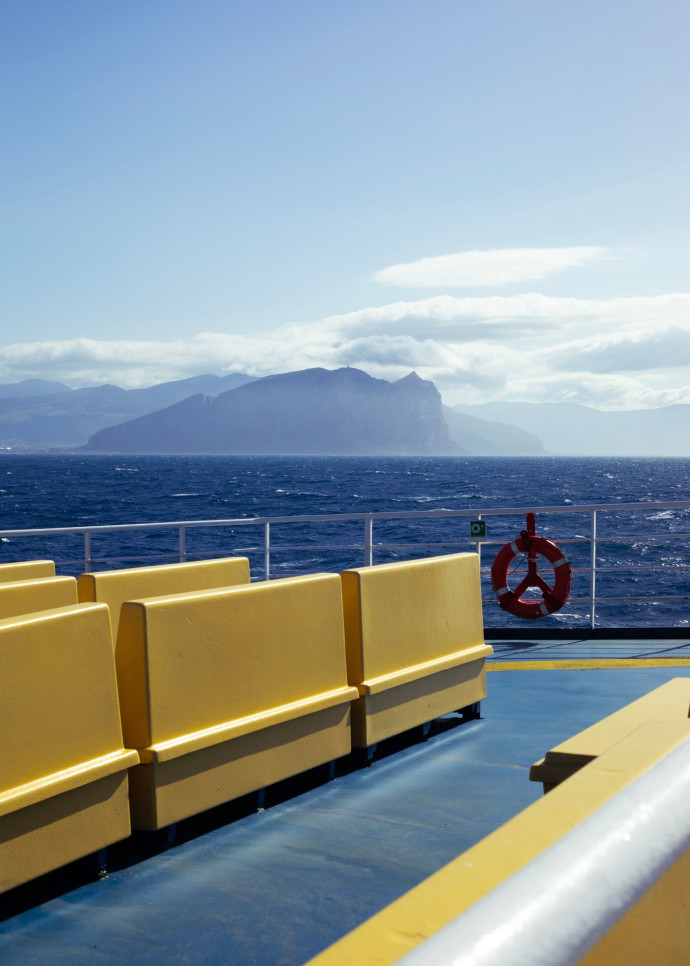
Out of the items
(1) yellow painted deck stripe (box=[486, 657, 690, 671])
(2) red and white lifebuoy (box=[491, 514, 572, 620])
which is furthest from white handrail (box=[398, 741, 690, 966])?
(2) red and white lifebuoy (box=[491, 514, 572, 620])

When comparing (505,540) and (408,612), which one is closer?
(408,612)

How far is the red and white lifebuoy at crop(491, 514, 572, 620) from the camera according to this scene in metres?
6.97

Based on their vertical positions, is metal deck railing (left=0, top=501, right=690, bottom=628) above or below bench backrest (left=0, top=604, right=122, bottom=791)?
below

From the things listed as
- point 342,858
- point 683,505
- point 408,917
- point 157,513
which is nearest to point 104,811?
point 342,858

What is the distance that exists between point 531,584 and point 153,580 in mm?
3911

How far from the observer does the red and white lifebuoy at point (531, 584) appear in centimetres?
697

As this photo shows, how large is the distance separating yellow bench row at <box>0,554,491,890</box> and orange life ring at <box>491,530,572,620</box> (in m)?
2.62

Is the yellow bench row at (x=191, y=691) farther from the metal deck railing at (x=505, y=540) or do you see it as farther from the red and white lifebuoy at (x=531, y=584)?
the metal deck railing at (x=505, y=540)

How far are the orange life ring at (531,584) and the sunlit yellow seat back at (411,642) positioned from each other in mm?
2219

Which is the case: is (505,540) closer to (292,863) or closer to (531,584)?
(531,584)

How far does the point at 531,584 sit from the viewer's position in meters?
7.42

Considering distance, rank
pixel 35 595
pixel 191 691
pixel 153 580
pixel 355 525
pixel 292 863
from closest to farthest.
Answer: pixel 292 863 → pixel 191 691 → pixel 35 595 → pixel 153 580 → pixel 355 525

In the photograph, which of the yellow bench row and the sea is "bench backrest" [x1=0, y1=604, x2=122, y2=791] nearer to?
the yellow bench row

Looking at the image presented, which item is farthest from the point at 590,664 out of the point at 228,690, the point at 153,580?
the point at 228,690
